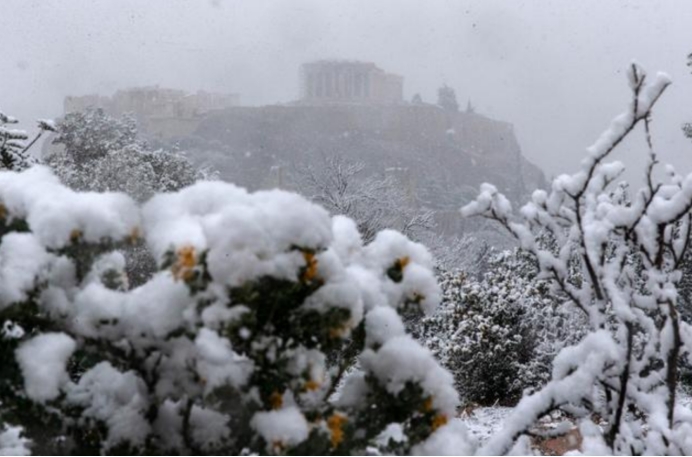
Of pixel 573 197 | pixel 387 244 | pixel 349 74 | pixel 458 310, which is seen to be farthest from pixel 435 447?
pixel 349 74

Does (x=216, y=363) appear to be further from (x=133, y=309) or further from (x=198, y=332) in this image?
(x=133, y=309)

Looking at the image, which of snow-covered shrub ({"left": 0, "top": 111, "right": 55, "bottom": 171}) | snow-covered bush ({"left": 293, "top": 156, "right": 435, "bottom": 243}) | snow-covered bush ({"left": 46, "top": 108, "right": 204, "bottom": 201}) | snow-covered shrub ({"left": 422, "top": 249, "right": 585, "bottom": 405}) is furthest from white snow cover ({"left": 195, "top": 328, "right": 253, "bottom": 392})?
snow-covered bush ({"left": 293, "top": 156, "right": 435, "bottom": 243})

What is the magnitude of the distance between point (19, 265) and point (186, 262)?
567 millimetres

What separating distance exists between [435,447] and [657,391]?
1320 millimetres

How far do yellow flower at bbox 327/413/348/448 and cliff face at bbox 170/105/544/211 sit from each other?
64.5 metres

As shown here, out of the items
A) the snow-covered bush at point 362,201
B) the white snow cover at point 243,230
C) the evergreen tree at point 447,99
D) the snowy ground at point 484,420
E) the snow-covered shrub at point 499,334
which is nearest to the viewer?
the white snow cover at point 243,230

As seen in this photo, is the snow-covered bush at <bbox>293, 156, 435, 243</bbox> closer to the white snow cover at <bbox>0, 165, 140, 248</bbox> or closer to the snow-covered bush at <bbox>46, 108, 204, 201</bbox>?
the snow-covered bush at <bbox>46, 108, 204, 201</bbox>

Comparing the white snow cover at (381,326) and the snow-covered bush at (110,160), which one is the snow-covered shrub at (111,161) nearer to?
the snow-covered bush at (110,160)

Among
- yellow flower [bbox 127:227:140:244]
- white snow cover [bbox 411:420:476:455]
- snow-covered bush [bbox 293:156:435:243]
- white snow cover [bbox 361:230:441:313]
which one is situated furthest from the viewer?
snow-covered bush [bbox 293:156:435:243]

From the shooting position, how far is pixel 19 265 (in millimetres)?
2086

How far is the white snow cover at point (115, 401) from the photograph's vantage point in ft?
7.07

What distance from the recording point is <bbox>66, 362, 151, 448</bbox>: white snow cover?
2156 millimetres

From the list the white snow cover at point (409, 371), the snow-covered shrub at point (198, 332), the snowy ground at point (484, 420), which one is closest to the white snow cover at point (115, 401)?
the snow-covered shrub at point (198, 332)

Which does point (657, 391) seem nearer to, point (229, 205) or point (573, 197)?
point (573, 197)
